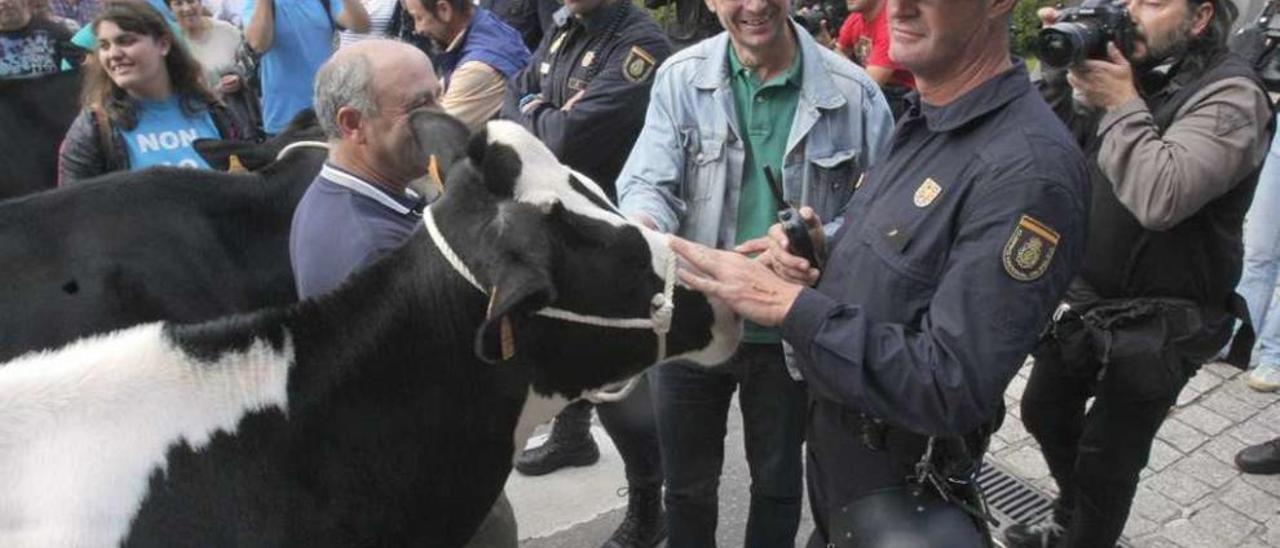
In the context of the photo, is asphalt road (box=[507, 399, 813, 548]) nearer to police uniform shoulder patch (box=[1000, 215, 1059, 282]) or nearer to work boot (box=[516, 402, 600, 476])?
work boot (box=[516, 402, 600, 476])

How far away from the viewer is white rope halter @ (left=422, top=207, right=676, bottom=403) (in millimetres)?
2164

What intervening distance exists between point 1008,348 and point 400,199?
164 centimetres

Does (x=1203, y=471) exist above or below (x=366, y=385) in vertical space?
below

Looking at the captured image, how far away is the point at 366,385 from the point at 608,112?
2.46m

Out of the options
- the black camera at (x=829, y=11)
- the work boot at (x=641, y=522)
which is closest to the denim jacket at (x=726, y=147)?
the work boot at (x=641, y=522)

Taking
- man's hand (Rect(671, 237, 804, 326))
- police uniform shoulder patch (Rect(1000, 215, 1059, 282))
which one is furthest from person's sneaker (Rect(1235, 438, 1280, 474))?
man's hand (Rect(671, 237, 804, 326))

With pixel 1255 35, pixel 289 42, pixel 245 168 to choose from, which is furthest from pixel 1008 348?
pixel 289 42

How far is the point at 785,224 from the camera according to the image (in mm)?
2424

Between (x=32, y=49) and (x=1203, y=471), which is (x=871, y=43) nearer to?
(x=1203, y=471)

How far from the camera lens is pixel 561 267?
216 cm

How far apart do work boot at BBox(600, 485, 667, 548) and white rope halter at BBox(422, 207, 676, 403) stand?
1.82 metres

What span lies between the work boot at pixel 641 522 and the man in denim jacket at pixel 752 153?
95 centimetres

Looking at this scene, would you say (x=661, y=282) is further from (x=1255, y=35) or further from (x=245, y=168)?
(x=1255, y=35)

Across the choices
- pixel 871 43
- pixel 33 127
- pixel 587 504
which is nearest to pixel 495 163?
pixel 587 504
